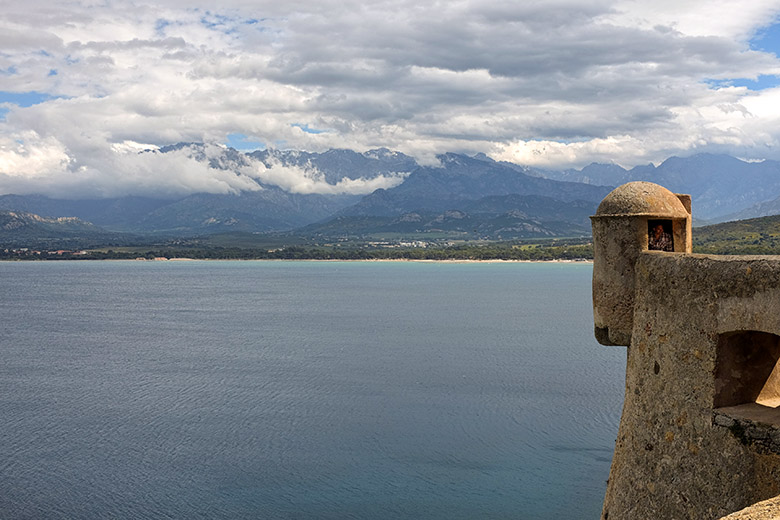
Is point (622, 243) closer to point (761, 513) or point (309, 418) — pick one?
point (761, 513)

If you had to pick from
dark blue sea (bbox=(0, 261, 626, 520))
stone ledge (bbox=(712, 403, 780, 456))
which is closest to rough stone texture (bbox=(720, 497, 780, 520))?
stone ledge (bbox=(712, 403, 780, 456))

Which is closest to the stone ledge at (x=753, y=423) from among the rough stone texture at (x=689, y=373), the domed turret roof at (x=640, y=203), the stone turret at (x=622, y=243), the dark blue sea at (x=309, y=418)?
the rough stone texture at (x=689, y=373)

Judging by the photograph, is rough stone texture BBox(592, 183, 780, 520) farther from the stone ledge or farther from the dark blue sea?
the dark blue sea

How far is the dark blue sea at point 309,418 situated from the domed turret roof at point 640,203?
2168cm

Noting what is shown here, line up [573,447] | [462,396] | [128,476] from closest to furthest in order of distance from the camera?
1. [128,476]
2. [573,447]
3. [462,396]

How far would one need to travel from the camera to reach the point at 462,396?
59.8 metres

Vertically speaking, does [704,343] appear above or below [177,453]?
above

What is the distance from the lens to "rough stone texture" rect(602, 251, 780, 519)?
508 inches

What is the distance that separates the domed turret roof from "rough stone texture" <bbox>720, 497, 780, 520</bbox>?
7.96 meters

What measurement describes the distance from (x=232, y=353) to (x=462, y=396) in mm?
34108

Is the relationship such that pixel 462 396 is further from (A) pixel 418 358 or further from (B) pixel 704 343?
(B) pixel 704 343

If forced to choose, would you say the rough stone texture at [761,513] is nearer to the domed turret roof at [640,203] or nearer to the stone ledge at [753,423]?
the stone ledge at [753,423]

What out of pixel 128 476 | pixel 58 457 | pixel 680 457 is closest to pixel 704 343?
pixel 680 457

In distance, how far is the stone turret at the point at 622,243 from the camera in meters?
16.5
